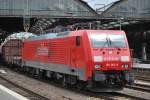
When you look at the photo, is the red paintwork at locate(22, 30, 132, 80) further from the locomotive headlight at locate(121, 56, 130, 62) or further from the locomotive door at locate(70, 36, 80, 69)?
the locomotive headlight at locate(121, 56, 130, 62)

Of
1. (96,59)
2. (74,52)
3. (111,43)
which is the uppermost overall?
(111,43)

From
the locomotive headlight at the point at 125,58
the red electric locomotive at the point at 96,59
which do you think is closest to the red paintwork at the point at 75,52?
the red electric locomotive at the point at 96,59

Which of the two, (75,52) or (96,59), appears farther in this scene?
(75,52)

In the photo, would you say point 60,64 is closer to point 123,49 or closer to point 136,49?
point 123,49

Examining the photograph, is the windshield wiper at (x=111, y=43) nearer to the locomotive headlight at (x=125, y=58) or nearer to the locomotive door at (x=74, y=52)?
the locomotive headlight at (x=125, y=58)

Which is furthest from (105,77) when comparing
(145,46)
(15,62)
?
(145,46)

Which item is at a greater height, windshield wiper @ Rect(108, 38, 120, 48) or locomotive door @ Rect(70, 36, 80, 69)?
windshield wiper @ Rect(108, 38, 120, 48)

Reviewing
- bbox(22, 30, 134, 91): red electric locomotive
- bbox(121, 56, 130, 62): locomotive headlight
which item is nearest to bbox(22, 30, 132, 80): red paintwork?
bbox(22, 30, 134, 91): red electric locomotive

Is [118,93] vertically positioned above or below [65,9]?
below

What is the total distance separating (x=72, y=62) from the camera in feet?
71.6

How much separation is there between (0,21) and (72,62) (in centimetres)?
4776

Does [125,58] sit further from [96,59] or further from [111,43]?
[96,59]

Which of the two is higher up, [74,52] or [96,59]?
[74,52]

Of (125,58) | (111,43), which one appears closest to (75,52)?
(111,43)
